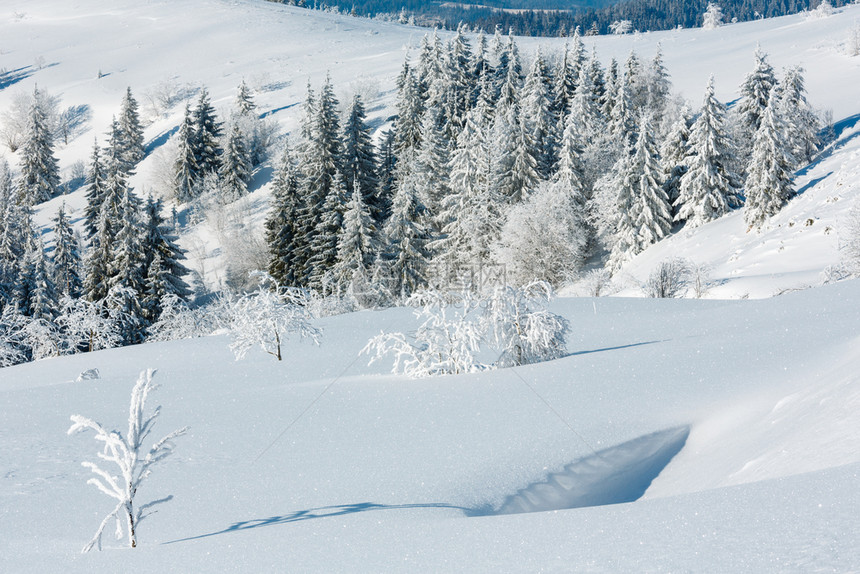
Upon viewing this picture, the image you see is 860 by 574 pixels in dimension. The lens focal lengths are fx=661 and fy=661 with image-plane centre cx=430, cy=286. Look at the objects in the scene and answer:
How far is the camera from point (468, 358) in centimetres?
988

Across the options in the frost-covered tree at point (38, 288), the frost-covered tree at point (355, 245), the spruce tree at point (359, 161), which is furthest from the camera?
the spruce tree at point (359, 161)

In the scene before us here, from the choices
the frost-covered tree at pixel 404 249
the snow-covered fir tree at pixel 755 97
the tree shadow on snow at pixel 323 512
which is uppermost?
the snow-covered fir tree at pixel 755 97

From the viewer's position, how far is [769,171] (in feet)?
113

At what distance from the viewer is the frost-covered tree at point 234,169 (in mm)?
64081

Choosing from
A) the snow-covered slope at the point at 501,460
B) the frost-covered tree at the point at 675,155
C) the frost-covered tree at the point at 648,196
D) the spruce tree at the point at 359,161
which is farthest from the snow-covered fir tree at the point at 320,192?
the snow-covered slope at the point at 501,460

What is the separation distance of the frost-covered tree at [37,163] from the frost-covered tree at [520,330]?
73901 millimetres

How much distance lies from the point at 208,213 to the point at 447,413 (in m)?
59.1

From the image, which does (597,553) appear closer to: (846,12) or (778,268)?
(778,268)

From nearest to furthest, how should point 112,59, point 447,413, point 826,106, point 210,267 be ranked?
1. point 447,413
2. point 826,106
3. point 210,267
4. point 112,59

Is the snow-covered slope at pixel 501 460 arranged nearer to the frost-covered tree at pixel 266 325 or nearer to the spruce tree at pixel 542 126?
the frost-covered tree at pixel 266 325

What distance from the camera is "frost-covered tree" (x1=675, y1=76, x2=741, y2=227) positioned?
131ft

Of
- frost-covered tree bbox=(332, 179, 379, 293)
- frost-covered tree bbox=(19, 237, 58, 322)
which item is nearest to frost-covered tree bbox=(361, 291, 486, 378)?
frost-covered tree bbox=(332, 179, 379, 293)

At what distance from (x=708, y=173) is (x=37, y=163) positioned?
225ft

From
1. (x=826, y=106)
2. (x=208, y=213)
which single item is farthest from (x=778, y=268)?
(x=208, y=213)
